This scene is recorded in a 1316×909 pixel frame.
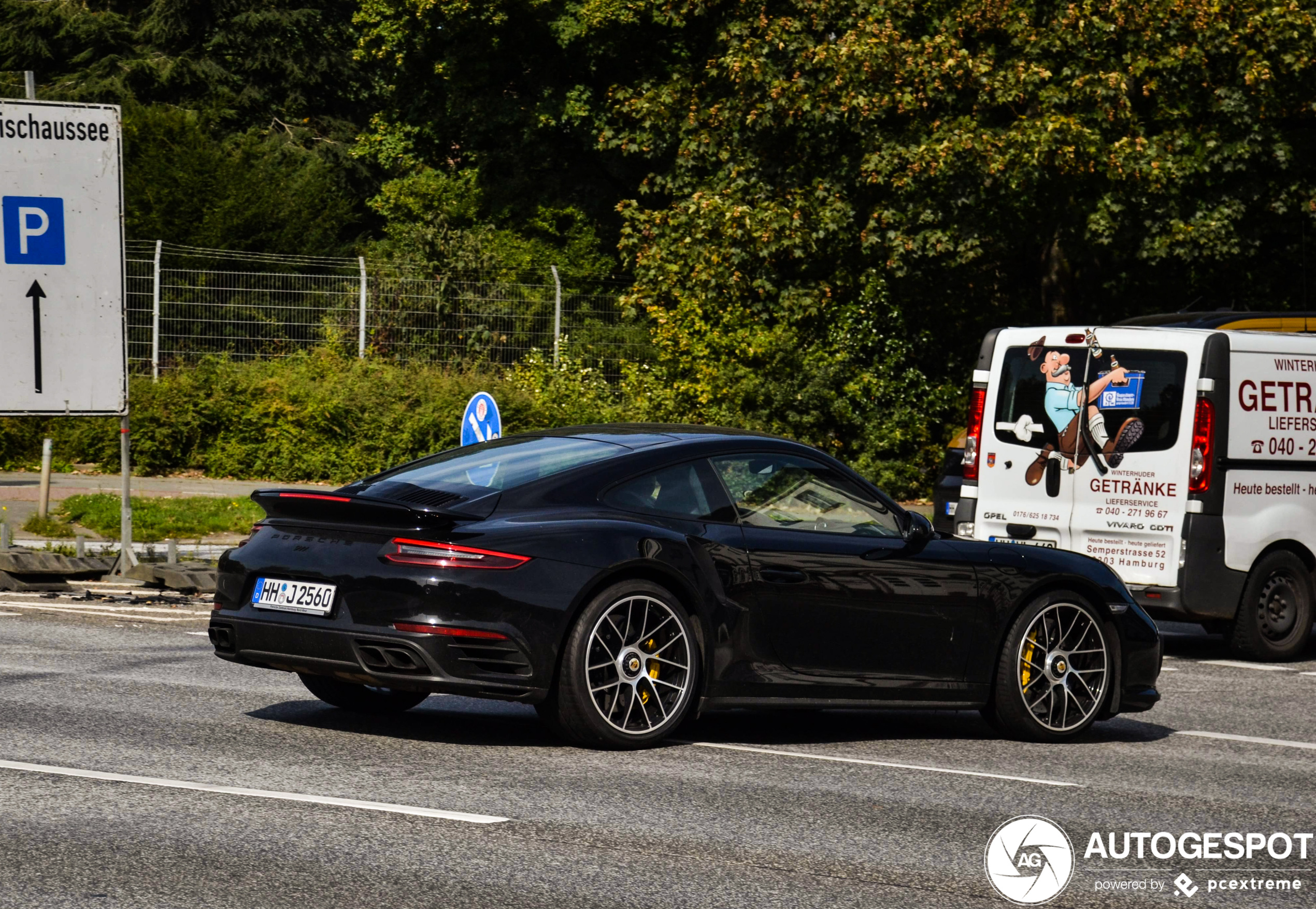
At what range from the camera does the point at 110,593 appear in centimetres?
1323

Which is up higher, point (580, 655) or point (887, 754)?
point (580, 655)

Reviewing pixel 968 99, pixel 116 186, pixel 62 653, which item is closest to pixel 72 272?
pixel 116 186

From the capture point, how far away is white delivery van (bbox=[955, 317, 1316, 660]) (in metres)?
11.5

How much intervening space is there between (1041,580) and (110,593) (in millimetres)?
7623

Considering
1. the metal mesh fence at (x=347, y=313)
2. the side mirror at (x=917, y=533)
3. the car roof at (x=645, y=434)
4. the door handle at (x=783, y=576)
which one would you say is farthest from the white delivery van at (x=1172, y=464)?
the metal mesh fence at (x=347, y=313)

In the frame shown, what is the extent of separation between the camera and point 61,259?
13734 mm

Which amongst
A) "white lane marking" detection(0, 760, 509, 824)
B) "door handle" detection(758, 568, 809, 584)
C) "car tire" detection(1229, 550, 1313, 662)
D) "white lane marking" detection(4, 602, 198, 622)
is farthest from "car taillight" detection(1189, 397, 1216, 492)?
"white lane marking" detection(0, 760, 509, 824)

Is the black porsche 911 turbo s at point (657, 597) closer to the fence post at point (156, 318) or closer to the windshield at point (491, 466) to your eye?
the windshield at point (491, 466)

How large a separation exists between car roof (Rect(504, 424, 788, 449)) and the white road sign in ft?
21.8

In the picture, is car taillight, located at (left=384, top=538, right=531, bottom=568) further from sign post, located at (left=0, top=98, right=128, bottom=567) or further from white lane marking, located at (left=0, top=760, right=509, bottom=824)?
sign post, located at (left=0, top=98, right=128, bottom=567)

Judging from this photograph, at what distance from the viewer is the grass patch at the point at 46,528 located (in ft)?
54.2

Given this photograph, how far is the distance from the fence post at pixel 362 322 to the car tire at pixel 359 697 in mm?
16134

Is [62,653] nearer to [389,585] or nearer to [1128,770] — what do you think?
[389,585]

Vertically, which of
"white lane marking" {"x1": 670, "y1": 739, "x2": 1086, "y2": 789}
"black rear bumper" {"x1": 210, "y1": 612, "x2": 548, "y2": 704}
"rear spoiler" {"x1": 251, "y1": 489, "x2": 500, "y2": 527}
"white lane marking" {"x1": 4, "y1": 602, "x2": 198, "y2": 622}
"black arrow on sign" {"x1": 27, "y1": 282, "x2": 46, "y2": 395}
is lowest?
"white lane marking" {"x1": 4, "y1": 602, "x2": 198, "y2": 622}
